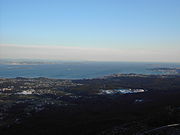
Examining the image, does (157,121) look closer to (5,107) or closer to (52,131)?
(52,131)

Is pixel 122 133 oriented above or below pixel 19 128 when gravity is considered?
above

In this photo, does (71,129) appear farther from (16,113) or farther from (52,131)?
(16,113)

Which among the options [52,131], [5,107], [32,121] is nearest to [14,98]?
[5,107]

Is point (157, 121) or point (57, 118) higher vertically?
point (157, 121)

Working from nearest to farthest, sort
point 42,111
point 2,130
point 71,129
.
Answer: point 71,129
point 2,130
point 42,111

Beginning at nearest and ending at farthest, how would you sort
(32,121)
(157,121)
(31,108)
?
(157,121)
(32,121)
(31,108)

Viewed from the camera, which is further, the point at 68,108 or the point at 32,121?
the point at 68,108

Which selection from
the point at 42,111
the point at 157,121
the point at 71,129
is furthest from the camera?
the point at 42,111

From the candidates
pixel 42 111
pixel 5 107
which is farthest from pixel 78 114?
Result: pixel 5 107

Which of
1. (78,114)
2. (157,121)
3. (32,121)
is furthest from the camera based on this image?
(78,114)
